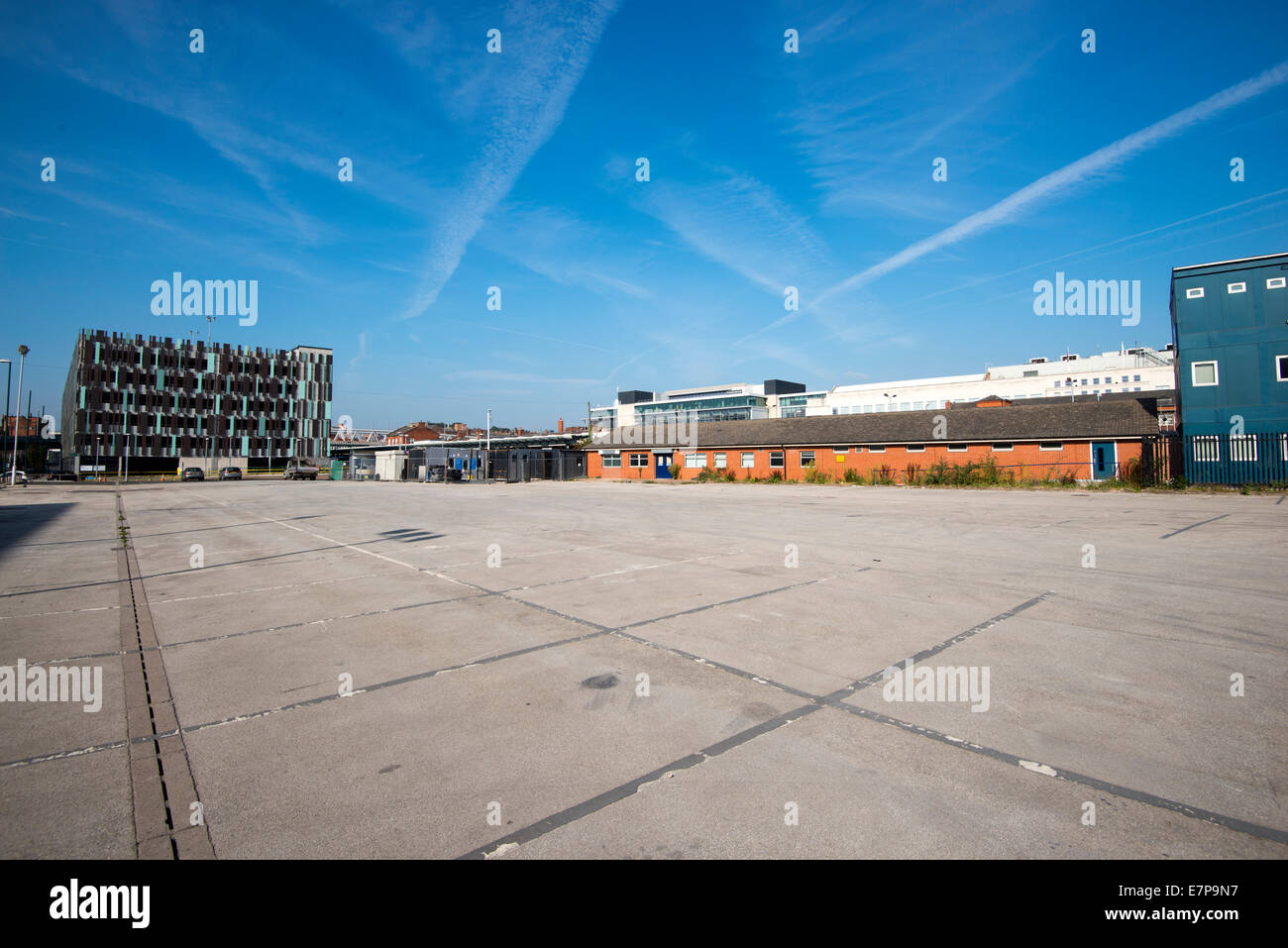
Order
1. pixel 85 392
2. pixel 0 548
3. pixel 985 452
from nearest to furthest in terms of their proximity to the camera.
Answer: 1. pixel 0 548
2. pixel 985 452
3. pixel 85 392

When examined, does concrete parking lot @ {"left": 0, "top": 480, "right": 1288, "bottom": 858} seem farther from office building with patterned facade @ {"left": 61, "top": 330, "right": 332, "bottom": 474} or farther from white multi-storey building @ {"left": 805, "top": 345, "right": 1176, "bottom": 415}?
office building with patterned facade @ {"left": 61, "top": 330, "right": 332, "bottom": 474}

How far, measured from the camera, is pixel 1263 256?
87.4 feet

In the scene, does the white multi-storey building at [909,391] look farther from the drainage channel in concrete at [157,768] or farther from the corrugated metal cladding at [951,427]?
the drainage channel in concrete at [157,768]

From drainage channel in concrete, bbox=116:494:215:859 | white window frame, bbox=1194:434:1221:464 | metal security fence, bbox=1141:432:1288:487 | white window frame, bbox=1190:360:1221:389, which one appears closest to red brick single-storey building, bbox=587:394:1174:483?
metal security fence, bbox=1141:432:1288:487

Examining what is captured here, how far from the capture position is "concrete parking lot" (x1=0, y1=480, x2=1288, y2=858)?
290cm

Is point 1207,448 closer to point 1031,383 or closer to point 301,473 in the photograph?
point 1031,383

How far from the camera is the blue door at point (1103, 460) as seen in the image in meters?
33.1

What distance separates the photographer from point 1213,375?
2816 centimetres

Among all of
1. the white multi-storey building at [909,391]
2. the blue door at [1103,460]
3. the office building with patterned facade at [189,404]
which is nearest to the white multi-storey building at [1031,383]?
the white multi-storey building at [909,391]

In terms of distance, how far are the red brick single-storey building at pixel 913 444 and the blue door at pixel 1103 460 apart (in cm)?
4
